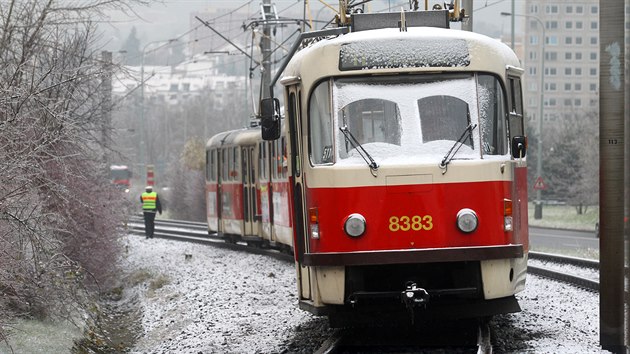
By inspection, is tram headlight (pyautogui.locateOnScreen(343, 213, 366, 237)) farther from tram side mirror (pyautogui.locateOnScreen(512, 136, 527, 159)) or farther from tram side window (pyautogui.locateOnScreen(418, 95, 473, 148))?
tram side mirror (pyautogui.locateOnScreen(512, 136, 527, 159))

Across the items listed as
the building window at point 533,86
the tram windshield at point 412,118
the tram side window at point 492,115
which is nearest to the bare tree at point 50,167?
the tram windshield at point 412,118

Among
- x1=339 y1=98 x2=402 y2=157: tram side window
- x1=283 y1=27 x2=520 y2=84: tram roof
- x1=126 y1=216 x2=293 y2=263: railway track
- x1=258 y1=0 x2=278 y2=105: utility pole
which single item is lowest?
x1=126 y1=216 x2=293 y2=263: railway track

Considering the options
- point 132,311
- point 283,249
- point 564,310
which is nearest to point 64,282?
point 132,311

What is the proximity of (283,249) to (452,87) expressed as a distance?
14.4 metres

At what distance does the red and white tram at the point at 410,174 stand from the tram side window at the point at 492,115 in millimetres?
12

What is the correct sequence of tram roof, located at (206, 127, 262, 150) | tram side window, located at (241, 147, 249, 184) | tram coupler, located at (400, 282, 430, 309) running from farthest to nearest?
tram side window, located at (241, 147, 249, 184) < tram roof, located at (206, 127, 262, 150) < tram coupler, located at (400, 282, 430, 309)

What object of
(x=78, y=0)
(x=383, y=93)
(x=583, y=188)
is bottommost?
(x=583, y=188)

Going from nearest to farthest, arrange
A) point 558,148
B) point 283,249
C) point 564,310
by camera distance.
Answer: point 564,310, point 283,249, point 558,148

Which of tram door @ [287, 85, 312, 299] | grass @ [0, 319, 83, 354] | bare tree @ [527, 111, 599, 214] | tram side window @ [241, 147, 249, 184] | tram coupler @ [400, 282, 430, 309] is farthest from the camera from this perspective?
bare tree @ [527, 111, 599, 214]

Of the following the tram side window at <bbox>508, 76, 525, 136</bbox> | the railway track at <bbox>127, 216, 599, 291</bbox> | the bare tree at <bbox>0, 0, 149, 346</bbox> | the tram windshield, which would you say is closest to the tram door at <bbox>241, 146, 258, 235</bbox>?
the railway track at <bbox>127, 216, 599, 291</bbox>

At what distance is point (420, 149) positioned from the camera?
35.6ft

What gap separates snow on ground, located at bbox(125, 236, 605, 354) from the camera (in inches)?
474

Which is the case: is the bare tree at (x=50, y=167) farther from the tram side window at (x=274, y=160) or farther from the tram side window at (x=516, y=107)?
the tram side window at (x=516, y=107)

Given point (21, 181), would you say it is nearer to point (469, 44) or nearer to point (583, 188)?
point (469, 44)
